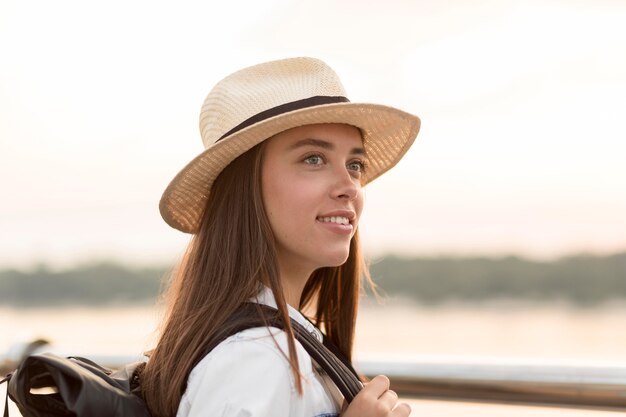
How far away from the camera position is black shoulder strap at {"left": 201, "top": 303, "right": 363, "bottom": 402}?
1406mm

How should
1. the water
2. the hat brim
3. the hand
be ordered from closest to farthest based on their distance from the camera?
the hand → the hat brim → the water

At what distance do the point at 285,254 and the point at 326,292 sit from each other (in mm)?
320

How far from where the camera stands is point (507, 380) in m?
1.48

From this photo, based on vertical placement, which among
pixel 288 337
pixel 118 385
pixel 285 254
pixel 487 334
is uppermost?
pixel 285 254

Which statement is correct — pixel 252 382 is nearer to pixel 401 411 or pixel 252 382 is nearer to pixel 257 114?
pixel 401 411

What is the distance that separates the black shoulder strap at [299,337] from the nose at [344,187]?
0.80ft

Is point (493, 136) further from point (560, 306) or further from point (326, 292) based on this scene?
point (326, 292)

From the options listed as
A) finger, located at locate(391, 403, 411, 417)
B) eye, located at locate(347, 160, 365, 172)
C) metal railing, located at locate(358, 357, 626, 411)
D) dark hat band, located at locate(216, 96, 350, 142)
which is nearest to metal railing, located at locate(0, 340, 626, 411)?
metal railing, located at locate(358, 357, 626, 411)

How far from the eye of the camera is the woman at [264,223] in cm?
137

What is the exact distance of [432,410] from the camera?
6465 millimetres

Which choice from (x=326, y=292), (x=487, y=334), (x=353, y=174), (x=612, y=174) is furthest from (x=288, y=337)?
(x=612, y=174)

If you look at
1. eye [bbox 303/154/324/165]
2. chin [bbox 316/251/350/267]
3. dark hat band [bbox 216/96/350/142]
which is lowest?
chin [bbox 316/251/350/267]

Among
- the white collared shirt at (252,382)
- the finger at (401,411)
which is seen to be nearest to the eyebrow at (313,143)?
the white collared shirt at (252,382)

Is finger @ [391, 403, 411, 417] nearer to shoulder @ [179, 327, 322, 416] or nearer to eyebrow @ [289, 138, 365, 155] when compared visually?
shoulder @ [179, 327, 322, 416]
